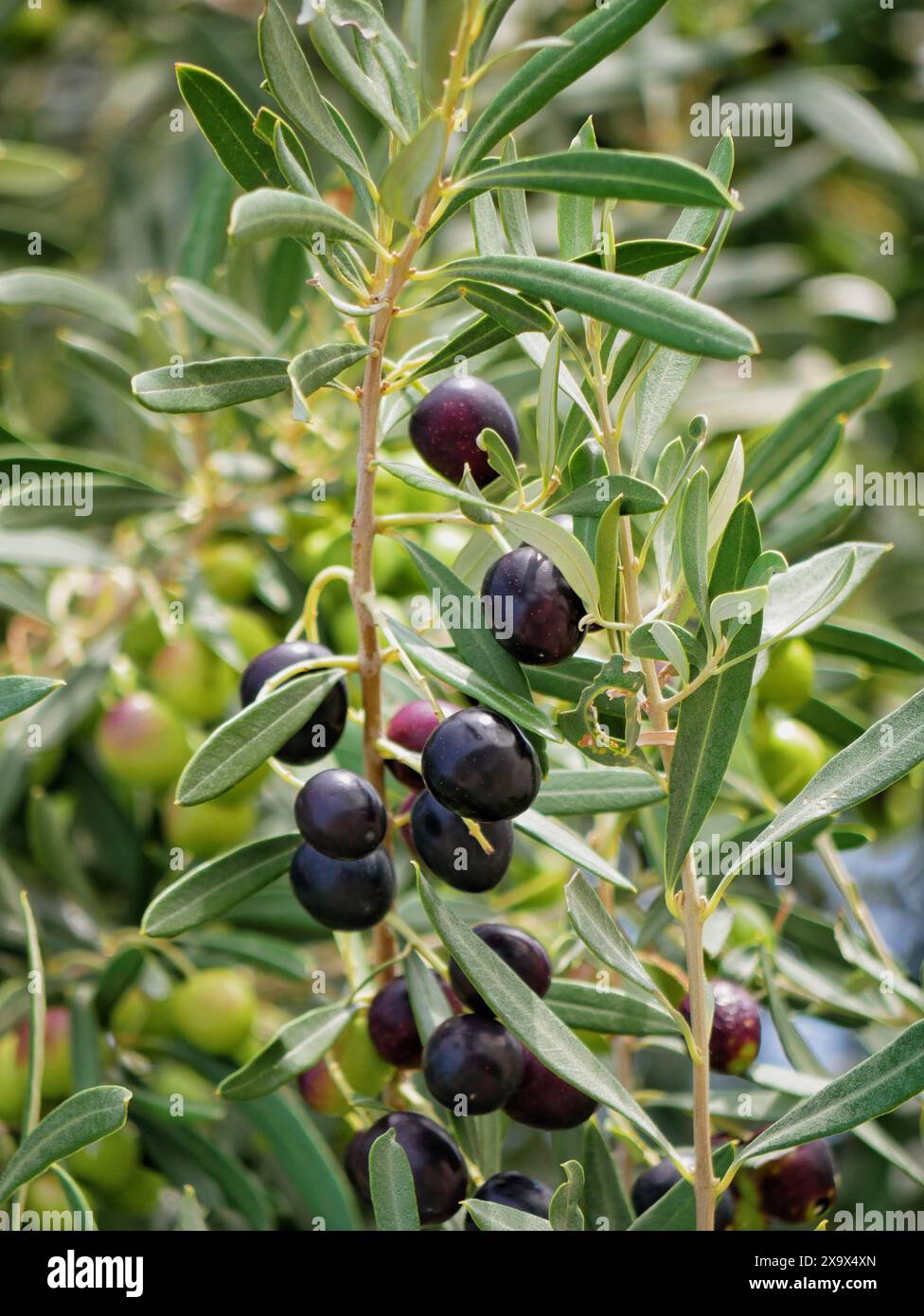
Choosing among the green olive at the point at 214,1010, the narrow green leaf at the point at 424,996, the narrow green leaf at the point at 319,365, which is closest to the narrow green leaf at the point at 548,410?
the narrow green leaf at the point at 319,365

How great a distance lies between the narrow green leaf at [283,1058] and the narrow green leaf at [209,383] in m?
0.53

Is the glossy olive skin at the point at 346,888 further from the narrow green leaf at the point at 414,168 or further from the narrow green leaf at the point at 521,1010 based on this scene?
the narrow green leaf at the point at 414,168

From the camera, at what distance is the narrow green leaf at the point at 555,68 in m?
0.84

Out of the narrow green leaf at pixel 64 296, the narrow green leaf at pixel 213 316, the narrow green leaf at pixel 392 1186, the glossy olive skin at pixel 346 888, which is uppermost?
the narrow green leaf at pixel 64 296

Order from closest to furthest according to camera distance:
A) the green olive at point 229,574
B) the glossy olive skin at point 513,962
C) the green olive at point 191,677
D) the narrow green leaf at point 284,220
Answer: the narrow green leaf at point 284,220 → the glossy olive skin at point 513,962 → the green olive at point 191,677 → the green olive at point 229,574

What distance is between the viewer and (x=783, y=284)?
2479 mm

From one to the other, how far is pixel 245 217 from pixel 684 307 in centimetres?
27

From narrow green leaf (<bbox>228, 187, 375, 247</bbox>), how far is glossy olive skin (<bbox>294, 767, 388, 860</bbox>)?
0.41m

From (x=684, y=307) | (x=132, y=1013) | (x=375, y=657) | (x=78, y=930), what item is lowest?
(x=132, y=1013)

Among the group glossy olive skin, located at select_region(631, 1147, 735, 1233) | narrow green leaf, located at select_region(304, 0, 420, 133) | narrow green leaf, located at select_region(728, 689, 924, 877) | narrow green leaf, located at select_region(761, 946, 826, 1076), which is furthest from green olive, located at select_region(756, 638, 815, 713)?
narrow green leaf, located at select_region(304, 0, 420, 133)

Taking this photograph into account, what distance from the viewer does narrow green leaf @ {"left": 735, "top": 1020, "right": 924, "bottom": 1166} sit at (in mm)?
963

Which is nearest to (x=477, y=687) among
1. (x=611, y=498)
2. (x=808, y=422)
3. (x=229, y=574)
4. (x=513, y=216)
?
(x=611, y=498)
